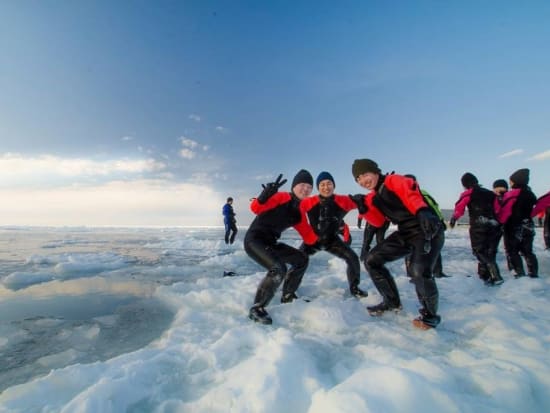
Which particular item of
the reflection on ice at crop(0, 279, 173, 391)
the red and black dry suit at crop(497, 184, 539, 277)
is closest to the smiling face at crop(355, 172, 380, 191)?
the reflection on ice at crop(0, 279, 173, 391)

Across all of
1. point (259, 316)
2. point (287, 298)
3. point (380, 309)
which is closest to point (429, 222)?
point (380, 309)

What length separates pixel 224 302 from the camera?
3885 mm

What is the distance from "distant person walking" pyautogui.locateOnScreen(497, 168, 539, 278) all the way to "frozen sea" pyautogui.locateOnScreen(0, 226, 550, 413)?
1543mm

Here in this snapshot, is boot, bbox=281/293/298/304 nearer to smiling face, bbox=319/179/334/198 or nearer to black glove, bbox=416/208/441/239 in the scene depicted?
Answer: smiling face, bbox=319/179/334/198

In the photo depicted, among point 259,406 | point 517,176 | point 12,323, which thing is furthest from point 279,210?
point 517,176

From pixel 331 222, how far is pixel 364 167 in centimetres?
115

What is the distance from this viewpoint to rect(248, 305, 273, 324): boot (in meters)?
3.03

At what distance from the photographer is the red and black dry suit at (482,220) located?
5504 mm

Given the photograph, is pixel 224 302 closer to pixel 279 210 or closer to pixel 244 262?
pixel 279 210

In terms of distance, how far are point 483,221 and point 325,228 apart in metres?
3.39

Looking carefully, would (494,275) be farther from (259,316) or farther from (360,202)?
(259,316)

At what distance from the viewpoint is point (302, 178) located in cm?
396

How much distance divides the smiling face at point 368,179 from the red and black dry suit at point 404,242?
6 centimetres

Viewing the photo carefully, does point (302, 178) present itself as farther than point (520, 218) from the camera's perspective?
No
